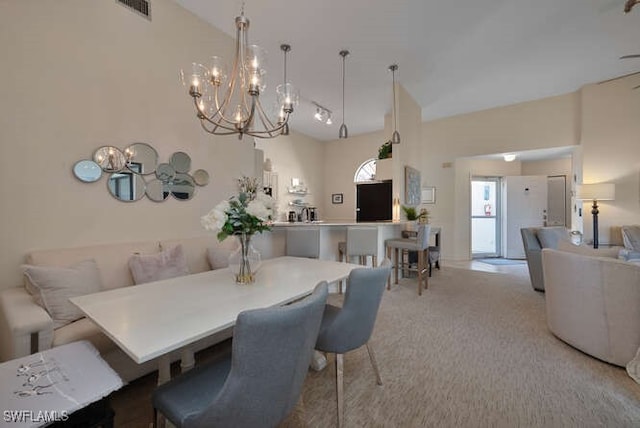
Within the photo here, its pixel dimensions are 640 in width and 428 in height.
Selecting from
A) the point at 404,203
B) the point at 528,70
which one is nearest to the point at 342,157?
the point at 404,203

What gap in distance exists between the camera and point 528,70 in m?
4.06

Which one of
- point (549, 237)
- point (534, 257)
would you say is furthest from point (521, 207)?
point (534, 257)

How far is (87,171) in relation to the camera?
2.24m

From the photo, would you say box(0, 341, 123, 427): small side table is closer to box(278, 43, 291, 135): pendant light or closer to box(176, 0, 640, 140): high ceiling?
box(278, 43, 291, 135): pendant light

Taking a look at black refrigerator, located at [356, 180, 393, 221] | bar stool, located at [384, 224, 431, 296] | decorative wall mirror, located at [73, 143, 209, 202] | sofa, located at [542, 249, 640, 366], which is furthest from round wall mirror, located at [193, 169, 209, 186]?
sofa, located at [542, 249, 640, 366]

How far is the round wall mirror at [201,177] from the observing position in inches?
121

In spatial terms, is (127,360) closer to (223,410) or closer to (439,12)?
(223,410)

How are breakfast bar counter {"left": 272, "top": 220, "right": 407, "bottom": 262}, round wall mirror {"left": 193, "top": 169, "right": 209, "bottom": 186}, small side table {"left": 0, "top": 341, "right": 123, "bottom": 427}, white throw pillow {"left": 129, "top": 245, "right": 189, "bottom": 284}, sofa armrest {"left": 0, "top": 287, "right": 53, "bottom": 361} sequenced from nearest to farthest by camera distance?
small side table {"left": 0, "top": 341, "right": 123, "bottom": 427}, sofa armrest {"left": 0, "top": 287, "right": 53, "bottom": 361}, white throw pillow {"left": 129, "top": 245, "right": 189, "bottom": 284}, round wall mirror {"left": 193, "top": 169, "right": 209, "bottom": 186}, breakfast bar counter {"left": 272, "top": 220, "right": 407, "bottom": 262}

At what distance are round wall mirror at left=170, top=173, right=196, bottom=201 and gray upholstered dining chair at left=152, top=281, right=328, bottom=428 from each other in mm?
2306

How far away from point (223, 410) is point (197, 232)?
8.37 feet

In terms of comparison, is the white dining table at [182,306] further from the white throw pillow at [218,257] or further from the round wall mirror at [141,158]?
the round wall mirror at [141,158]

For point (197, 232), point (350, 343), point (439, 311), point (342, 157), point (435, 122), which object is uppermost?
point (435, 122)

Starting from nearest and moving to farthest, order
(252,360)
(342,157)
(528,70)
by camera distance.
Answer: (252,360) < (528,70) < (342,157)

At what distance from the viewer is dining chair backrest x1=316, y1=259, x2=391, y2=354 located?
1.42m
